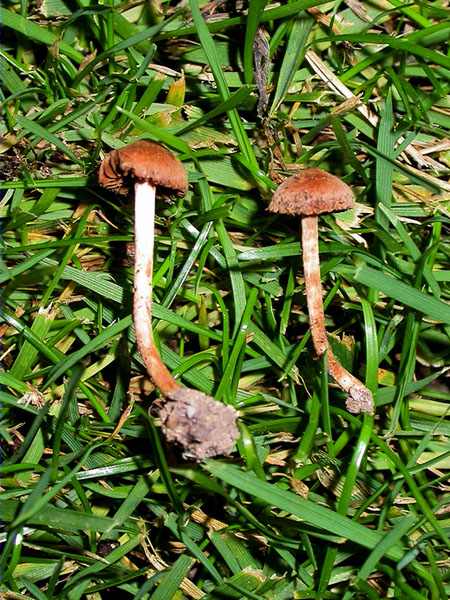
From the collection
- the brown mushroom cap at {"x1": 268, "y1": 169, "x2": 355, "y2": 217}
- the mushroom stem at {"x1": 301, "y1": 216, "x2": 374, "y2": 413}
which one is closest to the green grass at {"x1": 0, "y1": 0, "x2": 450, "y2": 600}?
the mushroom stem at {"x1": 301, "y1": 216, "x2": 374, "y2": 413}

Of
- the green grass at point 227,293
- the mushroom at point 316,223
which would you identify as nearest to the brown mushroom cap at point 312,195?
the mushroom at point 316,223

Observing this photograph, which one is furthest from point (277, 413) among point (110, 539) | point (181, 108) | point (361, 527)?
point (181, 108)

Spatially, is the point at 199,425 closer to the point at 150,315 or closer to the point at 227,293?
the point at 150,315

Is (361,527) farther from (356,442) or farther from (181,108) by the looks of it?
(181,108)

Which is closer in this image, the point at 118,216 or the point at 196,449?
the point at 196,449

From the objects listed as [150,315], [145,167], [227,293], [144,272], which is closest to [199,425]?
[150,315]

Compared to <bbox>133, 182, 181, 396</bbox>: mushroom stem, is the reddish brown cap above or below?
above

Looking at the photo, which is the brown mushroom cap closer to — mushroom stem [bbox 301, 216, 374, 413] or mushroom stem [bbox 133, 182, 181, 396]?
mushroom stem [bbox 301, 216, 374, 413]
